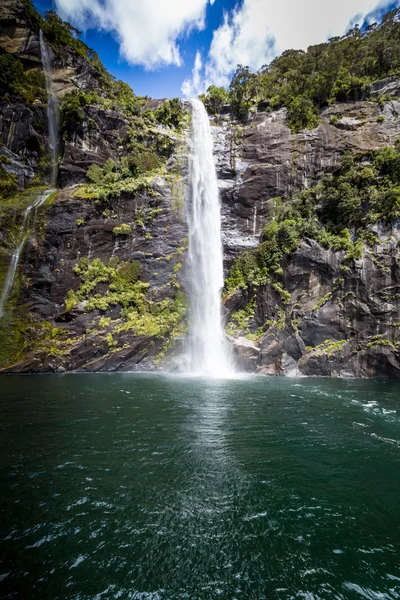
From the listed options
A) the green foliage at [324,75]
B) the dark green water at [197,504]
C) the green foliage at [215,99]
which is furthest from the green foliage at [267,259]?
the green foliage at [215,99]

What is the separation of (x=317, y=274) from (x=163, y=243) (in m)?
13.8

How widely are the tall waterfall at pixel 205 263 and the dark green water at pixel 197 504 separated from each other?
12.4 meters

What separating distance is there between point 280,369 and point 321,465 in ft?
46.8

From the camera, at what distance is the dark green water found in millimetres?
3607

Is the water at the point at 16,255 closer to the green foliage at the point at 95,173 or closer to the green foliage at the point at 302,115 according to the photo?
the green foliage at the point at 95,173

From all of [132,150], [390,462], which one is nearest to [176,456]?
[390,462]

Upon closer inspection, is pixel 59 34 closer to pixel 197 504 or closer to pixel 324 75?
pixel 324 75

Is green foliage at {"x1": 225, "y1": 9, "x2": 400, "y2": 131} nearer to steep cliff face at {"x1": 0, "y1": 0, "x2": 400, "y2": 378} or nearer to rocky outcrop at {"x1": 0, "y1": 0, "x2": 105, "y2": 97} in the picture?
steep cliff face at {"x1": 0, "y1": 0, "x2": 400, "y2": 378}

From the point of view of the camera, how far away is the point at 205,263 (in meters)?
26.7

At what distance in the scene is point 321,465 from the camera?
6.76m

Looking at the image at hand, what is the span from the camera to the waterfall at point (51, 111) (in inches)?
1174

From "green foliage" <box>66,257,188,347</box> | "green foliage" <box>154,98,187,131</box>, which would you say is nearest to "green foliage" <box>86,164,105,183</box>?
"green foliage" <box>66,257,188,347</box>

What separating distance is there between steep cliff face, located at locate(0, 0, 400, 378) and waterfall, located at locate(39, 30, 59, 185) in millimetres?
623

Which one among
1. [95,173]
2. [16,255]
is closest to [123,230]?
[95,173]
